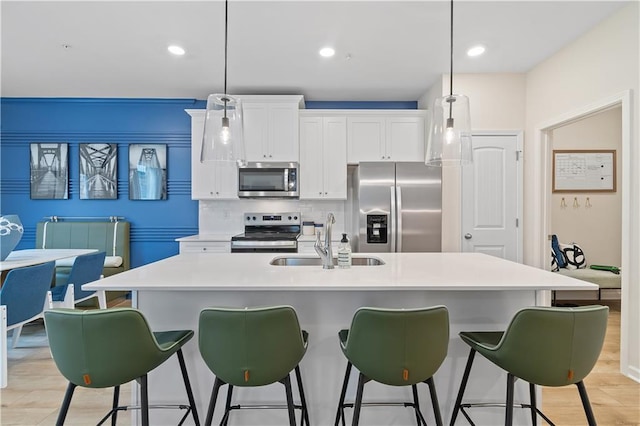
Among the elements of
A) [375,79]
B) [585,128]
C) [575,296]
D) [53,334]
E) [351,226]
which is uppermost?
[375,79]

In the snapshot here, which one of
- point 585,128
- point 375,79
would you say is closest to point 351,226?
point 375,79

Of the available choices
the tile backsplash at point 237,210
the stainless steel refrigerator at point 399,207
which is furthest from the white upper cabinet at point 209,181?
the stainless steel refrigerator at point 399,207

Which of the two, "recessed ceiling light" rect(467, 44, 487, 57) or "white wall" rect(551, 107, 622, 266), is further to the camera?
"white wall" rect(551, 107, 622, 266)

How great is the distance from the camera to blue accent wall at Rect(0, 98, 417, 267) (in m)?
4.66

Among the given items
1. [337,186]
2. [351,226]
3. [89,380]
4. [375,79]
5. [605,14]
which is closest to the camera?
[89,380]

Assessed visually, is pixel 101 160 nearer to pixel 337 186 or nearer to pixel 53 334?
pixel 337 186

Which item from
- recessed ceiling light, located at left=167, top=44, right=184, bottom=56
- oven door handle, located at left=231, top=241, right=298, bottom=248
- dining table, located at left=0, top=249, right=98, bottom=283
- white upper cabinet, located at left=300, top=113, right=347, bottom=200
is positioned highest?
recessed ceiling light, located at left=167, top=44, right=184, bottom=56

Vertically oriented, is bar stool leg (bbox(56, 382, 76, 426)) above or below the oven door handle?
below

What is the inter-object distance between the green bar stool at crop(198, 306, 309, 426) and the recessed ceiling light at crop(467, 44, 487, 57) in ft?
9.96

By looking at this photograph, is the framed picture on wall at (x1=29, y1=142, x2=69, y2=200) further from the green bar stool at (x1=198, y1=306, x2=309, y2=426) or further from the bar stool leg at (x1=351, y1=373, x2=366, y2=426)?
the bar stool leg at (x1=351, y1=373, x2=366, y2=426)

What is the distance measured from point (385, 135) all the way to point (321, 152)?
32.0 inches

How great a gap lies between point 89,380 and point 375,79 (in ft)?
12.2

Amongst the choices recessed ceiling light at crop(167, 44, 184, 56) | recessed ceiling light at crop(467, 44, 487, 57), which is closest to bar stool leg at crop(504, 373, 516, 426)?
recessed ceiling light at crop(467, 44, 487, 57)

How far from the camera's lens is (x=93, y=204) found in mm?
4699
